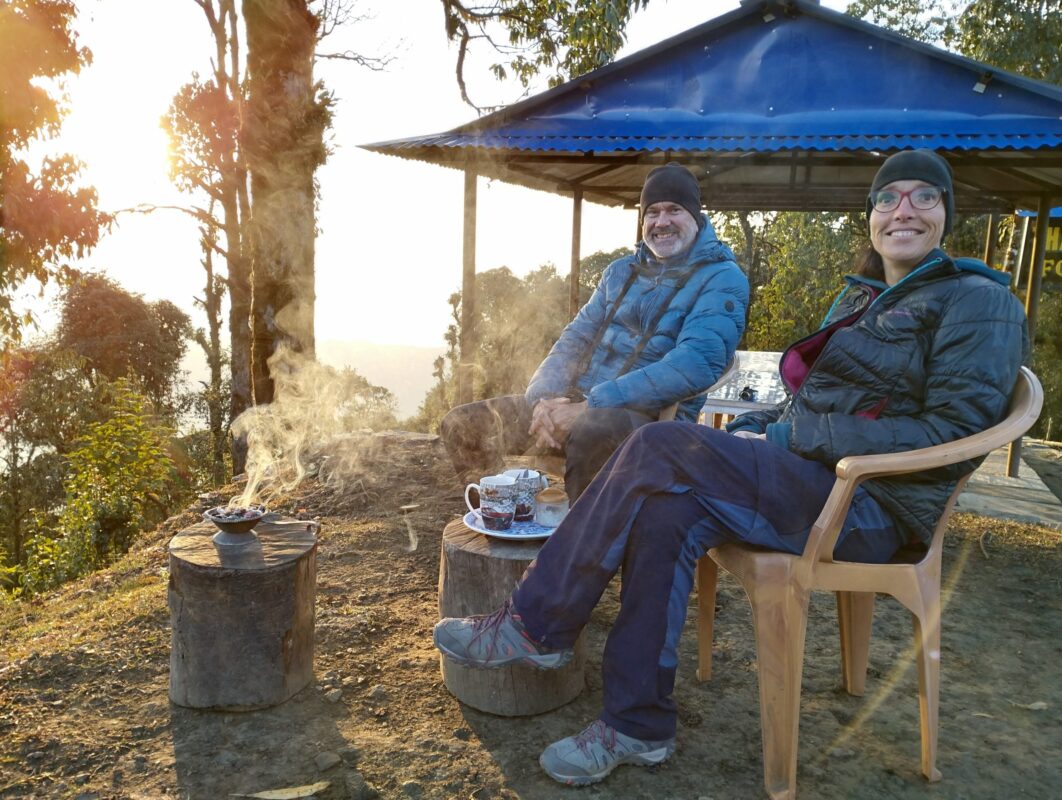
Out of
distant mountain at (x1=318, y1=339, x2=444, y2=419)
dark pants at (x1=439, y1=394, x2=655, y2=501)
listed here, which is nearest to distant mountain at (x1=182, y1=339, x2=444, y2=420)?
distant mountain at (x1=318, y1=339, x2=444, y2=419)

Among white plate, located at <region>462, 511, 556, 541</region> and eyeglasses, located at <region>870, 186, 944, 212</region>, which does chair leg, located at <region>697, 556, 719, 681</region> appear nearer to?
white plate, located at <region>462, 511, 556, 541</region>

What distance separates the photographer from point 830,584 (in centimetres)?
211

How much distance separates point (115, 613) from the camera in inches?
136

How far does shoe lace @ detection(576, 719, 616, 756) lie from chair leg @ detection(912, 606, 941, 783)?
36.2 inches

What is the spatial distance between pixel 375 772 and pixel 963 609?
3.08m

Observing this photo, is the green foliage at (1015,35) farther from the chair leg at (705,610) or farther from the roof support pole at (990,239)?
the chair leg at (705,610)

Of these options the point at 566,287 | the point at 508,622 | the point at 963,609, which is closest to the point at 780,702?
the point at 508,622

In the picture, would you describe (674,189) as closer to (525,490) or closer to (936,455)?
(525,490)

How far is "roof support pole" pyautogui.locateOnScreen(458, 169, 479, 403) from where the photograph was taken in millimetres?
6871

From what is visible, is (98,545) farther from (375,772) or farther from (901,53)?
(901,53)

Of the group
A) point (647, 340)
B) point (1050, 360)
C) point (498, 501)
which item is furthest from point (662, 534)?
point (1050, 360)

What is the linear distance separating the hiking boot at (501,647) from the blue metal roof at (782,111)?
15.3 feet

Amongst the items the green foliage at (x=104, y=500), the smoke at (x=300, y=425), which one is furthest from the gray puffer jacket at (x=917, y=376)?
the green foliage at (x=104, y=500)

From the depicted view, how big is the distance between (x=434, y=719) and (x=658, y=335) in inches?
73.7
